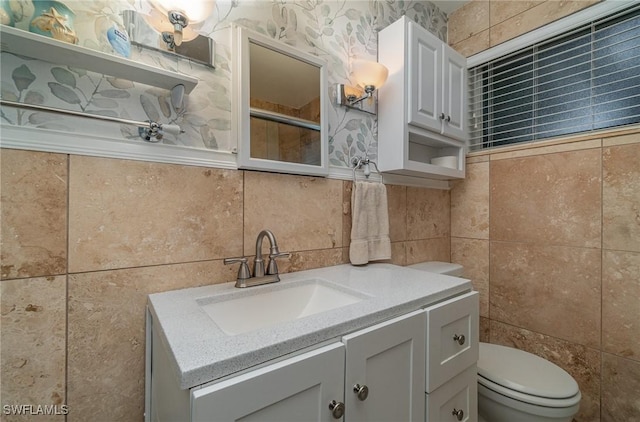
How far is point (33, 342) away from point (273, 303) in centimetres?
63

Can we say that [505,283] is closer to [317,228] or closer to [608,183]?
[608,183]

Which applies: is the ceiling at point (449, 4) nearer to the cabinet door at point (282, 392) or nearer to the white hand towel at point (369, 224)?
the white hand towel at point (369, 224)

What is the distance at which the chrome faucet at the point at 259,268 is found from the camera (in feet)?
3.06

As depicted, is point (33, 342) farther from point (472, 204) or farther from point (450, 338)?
point (472, 204)

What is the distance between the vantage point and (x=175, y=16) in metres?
0.82

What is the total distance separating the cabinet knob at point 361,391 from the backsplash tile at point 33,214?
2.73ft

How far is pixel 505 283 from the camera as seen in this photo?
1.60 m

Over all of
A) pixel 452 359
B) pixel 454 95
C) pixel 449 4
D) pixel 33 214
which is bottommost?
pixel 452 359

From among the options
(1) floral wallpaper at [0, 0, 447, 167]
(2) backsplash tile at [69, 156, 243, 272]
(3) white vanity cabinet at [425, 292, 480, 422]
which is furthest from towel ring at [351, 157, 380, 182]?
(3) white vanity cabinet at [425, 292, 480, 422]

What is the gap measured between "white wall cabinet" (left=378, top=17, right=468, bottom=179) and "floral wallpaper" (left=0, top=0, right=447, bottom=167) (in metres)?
0.10

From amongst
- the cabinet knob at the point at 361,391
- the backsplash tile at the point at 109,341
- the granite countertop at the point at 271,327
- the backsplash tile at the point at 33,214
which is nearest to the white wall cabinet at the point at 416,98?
the granite countertop at the point at 271,327

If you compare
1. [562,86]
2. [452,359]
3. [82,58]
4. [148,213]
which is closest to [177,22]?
[82,58]

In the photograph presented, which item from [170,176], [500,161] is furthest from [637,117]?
[170,176]

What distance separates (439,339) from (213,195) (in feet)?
2.96
